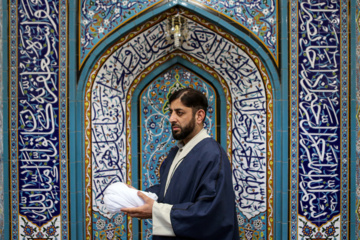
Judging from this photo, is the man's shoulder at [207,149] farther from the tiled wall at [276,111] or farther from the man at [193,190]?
the tiled wall at [276,111]

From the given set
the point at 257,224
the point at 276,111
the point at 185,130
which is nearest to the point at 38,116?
the point at 185,130

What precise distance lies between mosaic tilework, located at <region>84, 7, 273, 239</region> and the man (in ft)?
4.18

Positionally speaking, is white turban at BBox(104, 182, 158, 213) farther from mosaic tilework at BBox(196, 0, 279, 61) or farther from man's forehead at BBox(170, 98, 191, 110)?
mosaic tilework at BBox(196, 0, 279, 61)

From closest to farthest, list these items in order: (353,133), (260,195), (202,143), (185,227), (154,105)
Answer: (185,227), (202,143), (353,133), (260,195), (154,105)

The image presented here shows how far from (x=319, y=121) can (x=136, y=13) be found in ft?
6.14

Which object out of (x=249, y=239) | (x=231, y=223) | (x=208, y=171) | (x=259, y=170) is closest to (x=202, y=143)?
(x=208, y=171)

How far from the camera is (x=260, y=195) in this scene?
11.6 feet

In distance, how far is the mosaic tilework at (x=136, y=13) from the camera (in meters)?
3.37

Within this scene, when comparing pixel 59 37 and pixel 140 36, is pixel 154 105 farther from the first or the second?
pixel 59 37

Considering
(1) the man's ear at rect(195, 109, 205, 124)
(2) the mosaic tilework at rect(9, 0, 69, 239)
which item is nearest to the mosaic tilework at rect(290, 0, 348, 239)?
(1) the man's ear at rect(195, 109, 205, 124)

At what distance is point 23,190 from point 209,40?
2.14 meters

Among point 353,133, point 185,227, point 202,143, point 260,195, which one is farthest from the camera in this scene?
point 260,195

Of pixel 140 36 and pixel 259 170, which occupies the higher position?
pixel 140 36

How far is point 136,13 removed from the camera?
338cm
